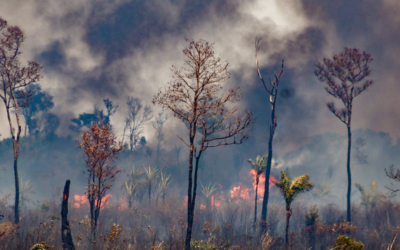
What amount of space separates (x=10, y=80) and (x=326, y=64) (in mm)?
36249

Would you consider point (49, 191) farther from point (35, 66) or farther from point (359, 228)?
point (359, 228)

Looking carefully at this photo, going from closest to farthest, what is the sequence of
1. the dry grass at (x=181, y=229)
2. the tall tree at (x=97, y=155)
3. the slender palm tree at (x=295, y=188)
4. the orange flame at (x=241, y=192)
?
the dry grass at (x=181, y=229)
the slender palm tree at (x=295, y=188)
the tall tree at (x=97, y=155)
the orange flame at (x=241, y=192)

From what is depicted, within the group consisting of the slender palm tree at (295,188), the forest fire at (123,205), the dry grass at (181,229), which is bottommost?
the forest fire at (123,205)

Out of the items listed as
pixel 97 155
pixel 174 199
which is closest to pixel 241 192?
pixel 174 199

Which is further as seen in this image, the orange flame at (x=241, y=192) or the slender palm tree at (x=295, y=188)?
the orange flame at (x=241, y=192)

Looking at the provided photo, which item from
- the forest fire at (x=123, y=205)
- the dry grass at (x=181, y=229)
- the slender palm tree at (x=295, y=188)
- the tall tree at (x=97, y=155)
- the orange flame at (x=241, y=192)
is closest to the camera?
the dry grass at (x=181, y=229)

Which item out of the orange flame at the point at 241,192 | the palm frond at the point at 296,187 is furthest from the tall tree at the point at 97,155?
the orange flame at the point at 241,192

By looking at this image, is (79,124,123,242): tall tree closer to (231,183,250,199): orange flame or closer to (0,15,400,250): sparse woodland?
(0,15,400,250): sparse woodland

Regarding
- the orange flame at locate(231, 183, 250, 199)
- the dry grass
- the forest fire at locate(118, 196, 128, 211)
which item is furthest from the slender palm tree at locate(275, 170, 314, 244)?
the orange flame at locate(231, 183, 250, 199)

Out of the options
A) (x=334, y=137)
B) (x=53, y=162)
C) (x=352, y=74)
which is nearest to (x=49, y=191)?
(x=53, y=162)

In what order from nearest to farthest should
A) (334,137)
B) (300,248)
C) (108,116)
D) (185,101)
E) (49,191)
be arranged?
(185,101) < (300,248) < (49,191) < (108,116) < (334,137)

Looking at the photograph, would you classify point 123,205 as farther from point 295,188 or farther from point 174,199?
point 295,188

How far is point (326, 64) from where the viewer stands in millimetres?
30672

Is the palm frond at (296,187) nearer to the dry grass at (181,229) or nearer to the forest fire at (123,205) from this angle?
the dry grass at (181,229)
